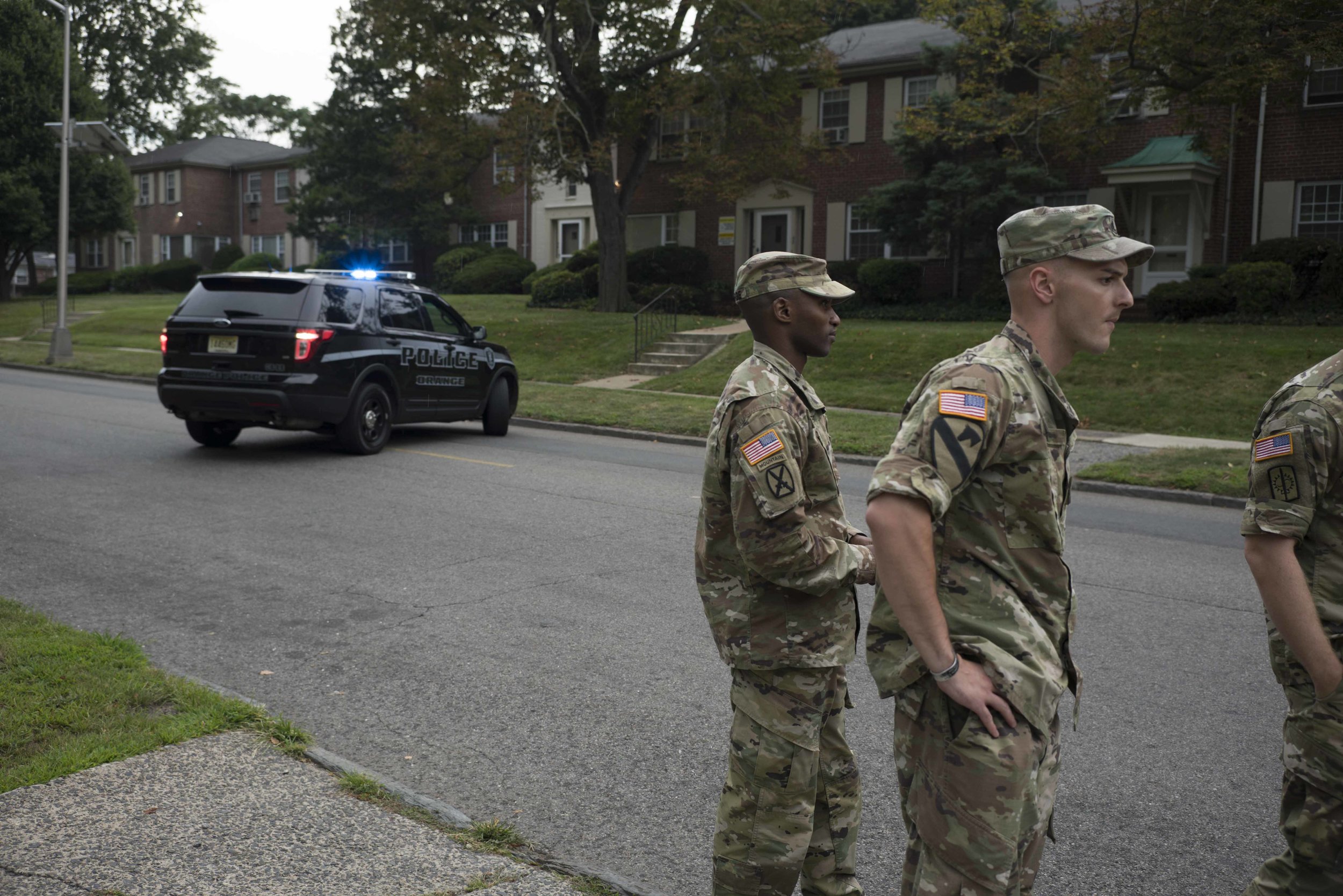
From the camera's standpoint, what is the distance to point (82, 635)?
18.7ft

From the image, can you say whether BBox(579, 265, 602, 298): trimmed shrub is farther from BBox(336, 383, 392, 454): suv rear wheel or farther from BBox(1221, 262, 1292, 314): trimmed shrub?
BBox(336, 383, 392, 454): suv rear wheel

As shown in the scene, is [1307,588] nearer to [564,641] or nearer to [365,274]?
[564,641]

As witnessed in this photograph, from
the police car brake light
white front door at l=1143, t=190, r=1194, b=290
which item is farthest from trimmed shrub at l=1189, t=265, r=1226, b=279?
the police car brake light

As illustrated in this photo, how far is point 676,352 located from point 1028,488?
72.4 feet

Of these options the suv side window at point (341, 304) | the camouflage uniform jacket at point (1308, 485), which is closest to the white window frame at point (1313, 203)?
the suv side window at point (341, 304)

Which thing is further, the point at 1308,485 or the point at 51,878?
the point at 51,878

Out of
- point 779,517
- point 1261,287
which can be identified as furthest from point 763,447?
point 1261,287

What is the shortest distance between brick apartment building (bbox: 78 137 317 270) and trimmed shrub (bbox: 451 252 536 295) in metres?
18.4

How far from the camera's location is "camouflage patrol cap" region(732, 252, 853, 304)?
312cm

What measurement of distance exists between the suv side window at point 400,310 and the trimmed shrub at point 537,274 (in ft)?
75.2

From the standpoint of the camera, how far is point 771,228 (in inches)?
1356

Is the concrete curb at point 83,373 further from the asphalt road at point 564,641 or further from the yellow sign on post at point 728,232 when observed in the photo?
the yellow sign on post at point 728,232

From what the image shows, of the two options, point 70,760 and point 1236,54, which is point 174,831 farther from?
point 1236,54

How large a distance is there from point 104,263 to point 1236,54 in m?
59.7
